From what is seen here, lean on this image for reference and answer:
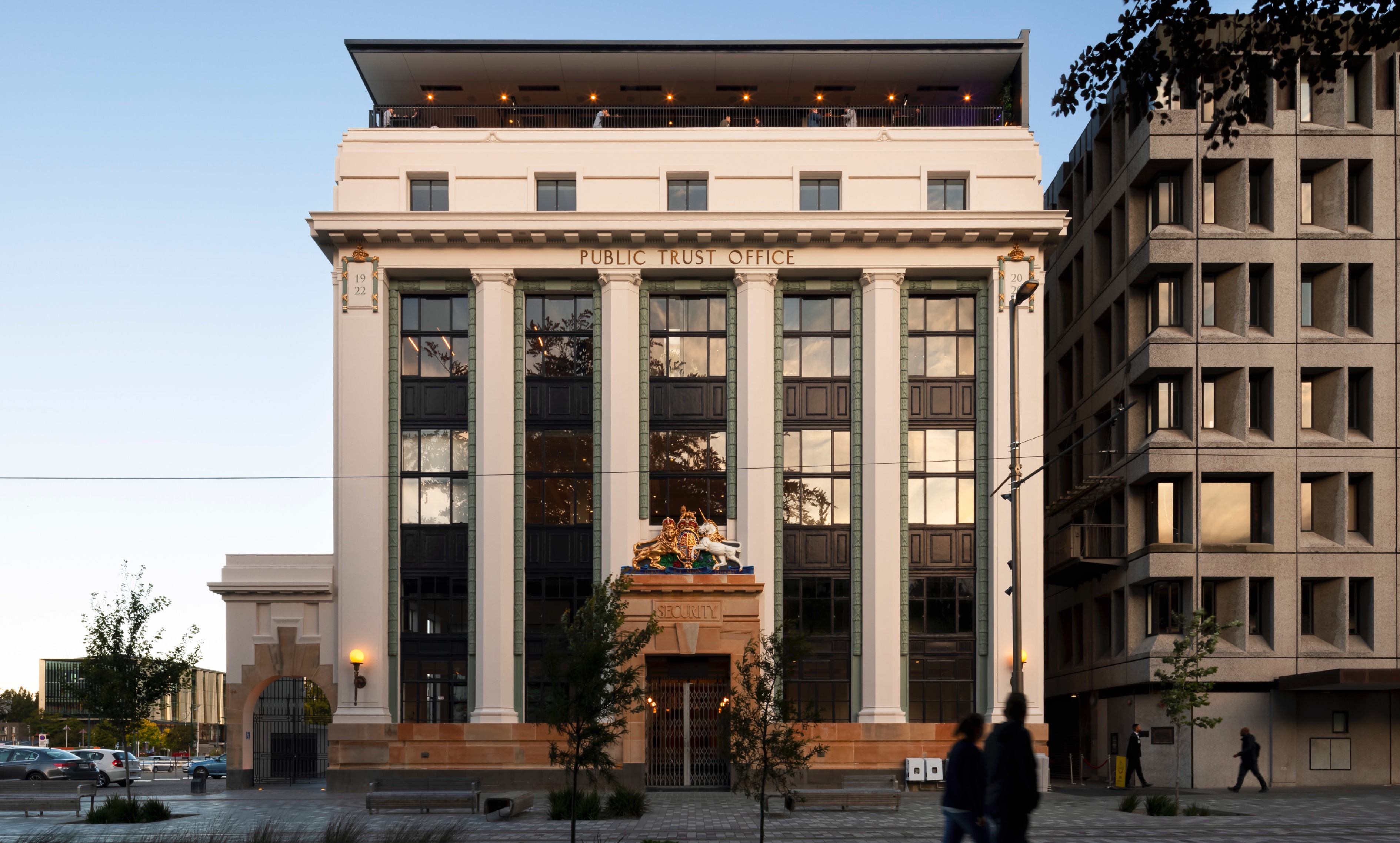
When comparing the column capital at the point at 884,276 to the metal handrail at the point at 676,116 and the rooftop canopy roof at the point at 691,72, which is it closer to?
the metal handrail at the point at 676,116

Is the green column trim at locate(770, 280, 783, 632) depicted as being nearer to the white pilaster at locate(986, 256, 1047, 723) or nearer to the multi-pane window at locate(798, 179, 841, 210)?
the multi-pane window at locate(798, 179, 841, 210)

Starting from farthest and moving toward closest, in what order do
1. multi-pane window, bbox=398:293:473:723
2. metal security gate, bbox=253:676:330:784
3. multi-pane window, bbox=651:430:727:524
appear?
metal security gate, bbox=253:676:330:784 < multi-pane window, bbox=651:430:727:524 < multi-pane window, bbox=398:293:473:723

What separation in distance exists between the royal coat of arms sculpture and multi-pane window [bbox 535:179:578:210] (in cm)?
1026

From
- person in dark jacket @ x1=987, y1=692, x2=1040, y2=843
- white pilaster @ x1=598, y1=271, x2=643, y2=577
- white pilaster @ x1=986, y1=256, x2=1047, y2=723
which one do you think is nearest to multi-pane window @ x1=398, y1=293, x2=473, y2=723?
white pilaster @ x1=598, y1=271, x2=643, y2=577

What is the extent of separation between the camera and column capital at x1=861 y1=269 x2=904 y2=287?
39219 millimetres

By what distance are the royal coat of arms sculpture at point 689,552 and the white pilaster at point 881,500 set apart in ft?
12.8

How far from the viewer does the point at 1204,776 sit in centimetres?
3850

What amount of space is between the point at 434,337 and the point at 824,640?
14647 mm

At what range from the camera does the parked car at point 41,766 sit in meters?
43.0

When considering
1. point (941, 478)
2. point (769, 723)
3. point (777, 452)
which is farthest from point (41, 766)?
point (941, 478)

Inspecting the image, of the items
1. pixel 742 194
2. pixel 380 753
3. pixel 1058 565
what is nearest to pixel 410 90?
pixel 742 194

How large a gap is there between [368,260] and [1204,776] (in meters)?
28.7

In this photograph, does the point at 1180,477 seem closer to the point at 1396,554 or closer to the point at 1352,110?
the point at 1396,554

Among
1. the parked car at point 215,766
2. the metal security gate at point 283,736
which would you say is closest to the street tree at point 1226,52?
the metal security gate at point 283,736
